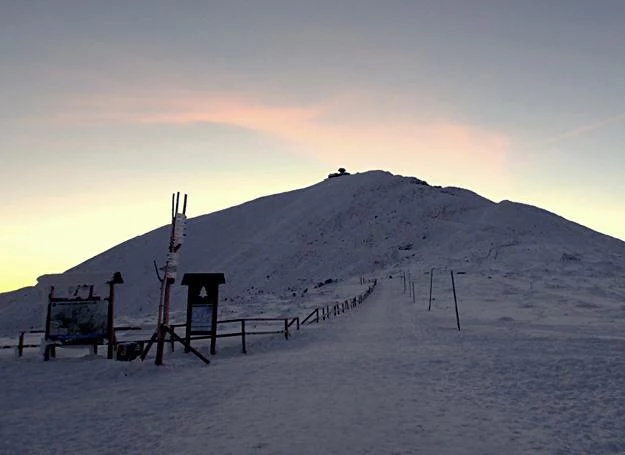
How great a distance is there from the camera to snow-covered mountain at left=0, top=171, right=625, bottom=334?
8062cm

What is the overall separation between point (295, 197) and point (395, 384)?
162004 mm

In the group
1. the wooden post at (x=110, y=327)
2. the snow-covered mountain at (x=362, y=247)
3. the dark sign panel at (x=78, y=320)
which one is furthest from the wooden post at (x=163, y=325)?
the snow-covered mountain at (x=362, y=247)

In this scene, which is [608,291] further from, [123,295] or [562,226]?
[123,295]

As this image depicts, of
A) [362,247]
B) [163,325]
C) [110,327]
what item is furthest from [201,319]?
[362,247]

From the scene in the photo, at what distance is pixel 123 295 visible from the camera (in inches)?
4589

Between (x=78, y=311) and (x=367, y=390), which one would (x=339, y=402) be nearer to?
(x=367, y=390)

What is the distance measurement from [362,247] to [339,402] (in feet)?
363

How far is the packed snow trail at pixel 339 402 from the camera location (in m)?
8.79

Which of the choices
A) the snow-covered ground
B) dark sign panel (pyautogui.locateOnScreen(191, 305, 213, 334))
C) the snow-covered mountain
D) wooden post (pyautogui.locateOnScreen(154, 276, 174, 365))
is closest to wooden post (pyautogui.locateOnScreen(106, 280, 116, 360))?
the snow-covered ground

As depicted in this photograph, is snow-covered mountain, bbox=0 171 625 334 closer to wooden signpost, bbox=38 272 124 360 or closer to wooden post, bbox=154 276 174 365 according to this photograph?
wooden signpost, bbox=38 272 124 360

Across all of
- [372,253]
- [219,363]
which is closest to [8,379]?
[219,363]

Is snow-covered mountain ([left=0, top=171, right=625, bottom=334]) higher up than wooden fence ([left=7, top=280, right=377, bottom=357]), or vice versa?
snow-covered mountain ([left=0, top=171, right=625, bottom=334])

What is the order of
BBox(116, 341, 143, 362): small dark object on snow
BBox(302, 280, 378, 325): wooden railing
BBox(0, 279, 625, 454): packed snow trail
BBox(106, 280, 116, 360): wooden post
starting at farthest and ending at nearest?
BBox(302, 280, 378, 325): wooden railing → BBox(106, 280, 116, 360): wooden post → BBox(116, 341, 143, 362): small dark object on snow → BBox(0, 279, 625, 454): packed snow trail

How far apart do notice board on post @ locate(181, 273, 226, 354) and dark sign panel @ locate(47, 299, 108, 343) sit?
3138 millimetres
